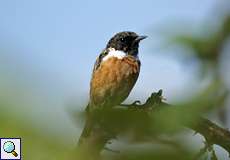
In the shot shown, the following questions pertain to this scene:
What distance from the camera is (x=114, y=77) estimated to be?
6.70 metres

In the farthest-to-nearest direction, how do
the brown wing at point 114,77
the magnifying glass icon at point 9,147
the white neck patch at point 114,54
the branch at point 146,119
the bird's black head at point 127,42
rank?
the bird's black head at point 127,42, the white neck patch at point 114,54, the brown wing at point 114,77, the magnifying glass icon at point 9,147, the branch at point 146,119

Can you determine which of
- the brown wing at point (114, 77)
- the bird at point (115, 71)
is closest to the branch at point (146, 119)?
the bird at point (115, 71)

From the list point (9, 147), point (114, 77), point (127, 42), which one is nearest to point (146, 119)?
point (9, 147)

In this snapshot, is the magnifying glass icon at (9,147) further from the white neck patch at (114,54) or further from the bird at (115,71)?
the white neck patch at (114,54)

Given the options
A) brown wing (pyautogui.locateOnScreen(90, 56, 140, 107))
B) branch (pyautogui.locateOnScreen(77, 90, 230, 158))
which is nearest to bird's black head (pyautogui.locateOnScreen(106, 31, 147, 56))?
brown wing (pyautogui.locateOnScreen(90, 56, 140, 107))

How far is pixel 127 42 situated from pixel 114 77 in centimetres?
103

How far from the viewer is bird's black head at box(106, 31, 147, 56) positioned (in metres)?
7.45

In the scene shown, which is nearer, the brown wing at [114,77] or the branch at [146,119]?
the branch at [146,119]

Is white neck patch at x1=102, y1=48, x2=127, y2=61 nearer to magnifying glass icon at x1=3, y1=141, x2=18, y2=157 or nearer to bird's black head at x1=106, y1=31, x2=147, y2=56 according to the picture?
bird's black head at x1=106, y1=31, x2=147, y2=56

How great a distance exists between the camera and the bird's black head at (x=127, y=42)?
7452mm

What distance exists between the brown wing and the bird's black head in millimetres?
471

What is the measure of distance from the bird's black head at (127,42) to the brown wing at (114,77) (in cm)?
47

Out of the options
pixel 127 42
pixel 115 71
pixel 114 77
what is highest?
pixel 127 42

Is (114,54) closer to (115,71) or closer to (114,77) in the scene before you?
(115,71)
